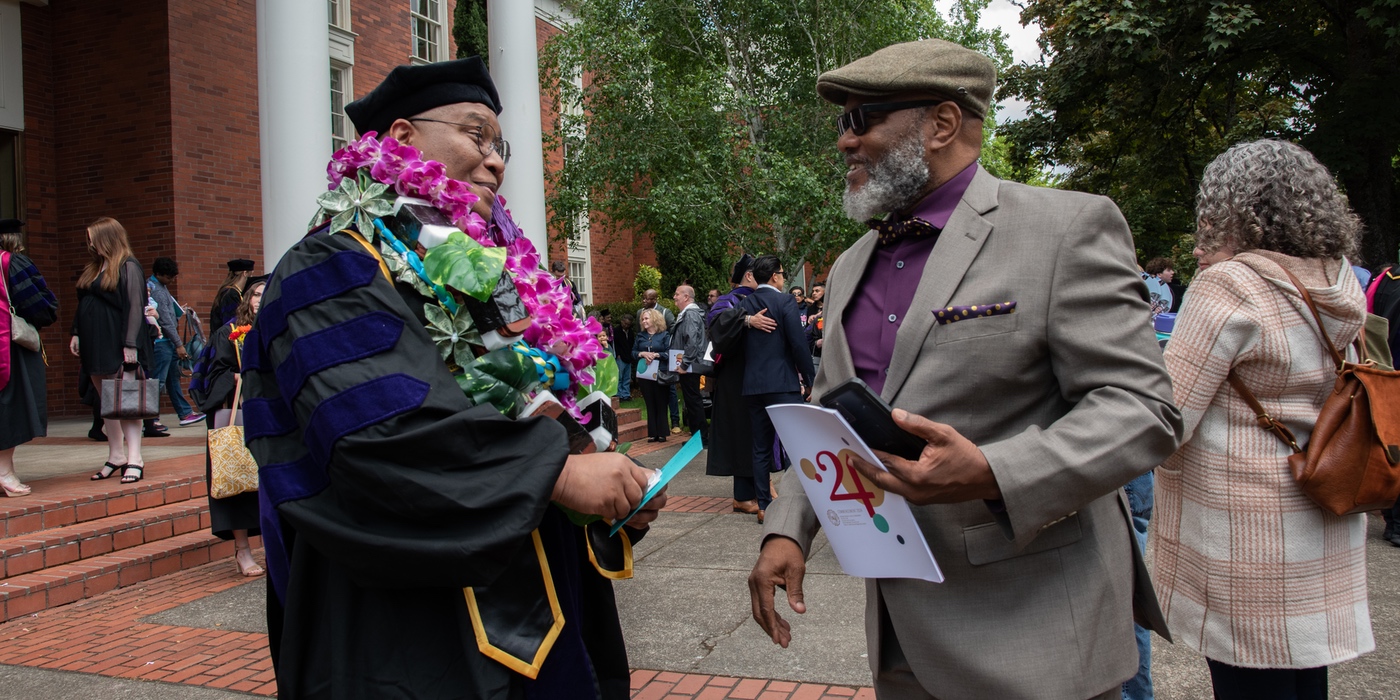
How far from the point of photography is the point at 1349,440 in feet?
7.90

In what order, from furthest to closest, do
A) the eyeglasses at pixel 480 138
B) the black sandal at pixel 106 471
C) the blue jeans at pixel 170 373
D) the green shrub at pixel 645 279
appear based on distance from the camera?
the green shrub at pixel 645 279 → the blue jeans at pixel 170 373 → the black sandal at pixel 106 471 → the eyeglasses at pixel 480 138

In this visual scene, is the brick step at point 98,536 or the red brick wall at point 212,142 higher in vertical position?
the red brick wall at point 212,142

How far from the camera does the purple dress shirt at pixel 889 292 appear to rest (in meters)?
2.02

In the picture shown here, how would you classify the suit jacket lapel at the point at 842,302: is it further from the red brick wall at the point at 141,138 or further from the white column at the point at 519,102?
→ the red brick wall at the point at 141,138

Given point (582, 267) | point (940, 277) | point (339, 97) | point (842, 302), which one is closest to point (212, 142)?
point (339, 97)

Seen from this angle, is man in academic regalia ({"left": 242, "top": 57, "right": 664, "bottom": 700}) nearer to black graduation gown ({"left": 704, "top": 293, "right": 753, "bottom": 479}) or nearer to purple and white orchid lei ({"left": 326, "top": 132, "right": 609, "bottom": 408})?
purple and white orchid lei ({"left": 326, "top": 132, "right": 609, "bottom": 408})

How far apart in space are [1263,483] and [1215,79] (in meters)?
16.6

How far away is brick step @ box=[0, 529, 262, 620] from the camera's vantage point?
5324 millimetres

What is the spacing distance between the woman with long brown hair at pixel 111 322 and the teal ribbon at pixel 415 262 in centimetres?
620

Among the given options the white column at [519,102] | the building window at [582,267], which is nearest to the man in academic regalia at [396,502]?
the white column at [519,102]

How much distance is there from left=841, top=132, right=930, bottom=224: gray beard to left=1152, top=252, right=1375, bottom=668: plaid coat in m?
0.96

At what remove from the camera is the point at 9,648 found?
15.8 ft

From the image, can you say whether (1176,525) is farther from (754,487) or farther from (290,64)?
(290,64)

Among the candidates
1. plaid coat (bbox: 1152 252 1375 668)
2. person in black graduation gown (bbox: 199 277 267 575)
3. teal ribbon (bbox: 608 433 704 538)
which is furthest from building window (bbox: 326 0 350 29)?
plaid coat (bbox: 1152 252 1375 668)
